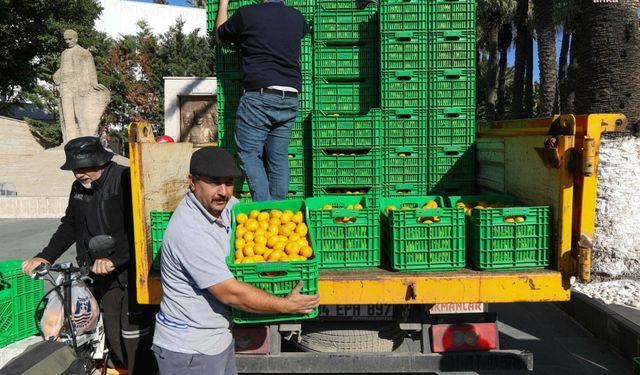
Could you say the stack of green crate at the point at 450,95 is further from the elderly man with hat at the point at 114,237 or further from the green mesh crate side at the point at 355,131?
the elderly man with hat at the point at 114,237

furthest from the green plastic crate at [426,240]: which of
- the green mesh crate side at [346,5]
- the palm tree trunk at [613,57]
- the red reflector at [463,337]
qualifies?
the palm tree trunk at [613,57]

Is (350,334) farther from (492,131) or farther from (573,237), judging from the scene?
(492,131)

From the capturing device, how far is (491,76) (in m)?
28.6

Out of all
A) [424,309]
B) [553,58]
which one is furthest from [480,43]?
[424,309]

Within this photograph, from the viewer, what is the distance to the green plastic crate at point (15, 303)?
416 cm

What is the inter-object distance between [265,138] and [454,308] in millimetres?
1972

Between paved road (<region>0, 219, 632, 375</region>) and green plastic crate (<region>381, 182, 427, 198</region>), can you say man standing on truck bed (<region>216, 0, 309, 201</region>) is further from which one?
paved road (<region>0, 219, 632, 375</region>)

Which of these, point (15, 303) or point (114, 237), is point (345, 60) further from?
point (15, 303)

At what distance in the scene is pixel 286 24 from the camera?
408 centimetres

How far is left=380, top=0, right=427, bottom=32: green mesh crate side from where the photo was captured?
15.7 feet

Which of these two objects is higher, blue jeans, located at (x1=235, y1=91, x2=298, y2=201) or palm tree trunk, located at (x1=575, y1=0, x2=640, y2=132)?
palm tree trunk, located at (x1=575, y1=0, x2=640, y2=132)

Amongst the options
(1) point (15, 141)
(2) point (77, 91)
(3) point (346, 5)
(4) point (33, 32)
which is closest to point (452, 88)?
(3) point (346, 5)

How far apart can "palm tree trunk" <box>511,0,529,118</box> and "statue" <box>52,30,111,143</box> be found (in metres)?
16.6

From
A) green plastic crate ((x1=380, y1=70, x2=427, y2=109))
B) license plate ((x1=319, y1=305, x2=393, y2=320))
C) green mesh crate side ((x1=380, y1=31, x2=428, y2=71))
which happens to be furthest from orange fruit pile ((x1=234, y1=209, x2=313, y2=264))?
green mesh crate side ((x1=380, y1=31, x2=428, y2=71))
